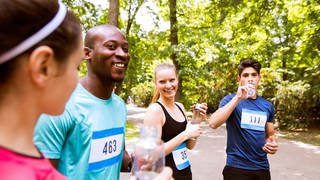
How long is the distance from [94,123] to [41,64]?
1135mm

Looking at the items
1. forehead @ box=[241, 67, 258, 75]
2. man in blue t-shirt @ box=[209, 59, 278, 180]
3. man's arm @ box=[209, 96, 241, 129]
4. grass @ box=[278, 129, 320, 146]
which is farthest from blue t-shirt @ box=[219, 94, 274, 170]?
grass @ box=[278, 129, 320, 146]

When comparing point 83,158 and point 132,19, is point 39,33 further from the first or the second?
point 132,19

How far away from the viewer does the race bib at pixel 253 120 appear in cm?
398

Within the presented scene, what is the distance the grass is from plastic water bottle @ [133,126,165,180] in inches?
469

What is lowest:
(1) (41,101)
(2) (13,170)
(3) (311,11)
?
(2) (13,170)

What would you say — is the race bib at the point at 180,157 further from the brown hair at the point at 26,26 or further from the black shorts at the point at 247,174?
the brown hair at the point at 26,26

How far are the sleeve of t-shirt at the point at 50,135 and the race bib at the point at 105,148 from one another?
0.27 m

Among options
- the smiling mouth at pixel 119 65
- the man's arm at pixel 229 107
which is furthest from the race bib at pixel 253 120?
the smiling mouth at pixel 119 65

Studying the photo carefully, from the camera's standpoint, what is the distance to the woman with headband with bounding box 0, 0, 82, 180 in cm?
92

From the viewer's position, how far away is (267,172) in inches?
156

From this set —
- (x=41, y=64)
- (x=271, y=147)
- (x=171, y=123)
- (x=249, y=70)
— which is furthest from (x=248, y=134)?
(x=41, y=64)

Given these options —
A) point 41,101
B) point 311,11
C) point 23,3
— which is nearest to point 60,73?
point 41,101

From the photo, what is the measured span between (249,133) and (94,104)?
2.35 m

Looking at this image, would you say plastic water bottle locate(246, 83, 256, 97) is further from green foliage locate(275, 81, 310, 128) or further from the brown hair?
green foliage locate(275, 81, 310, 128)
